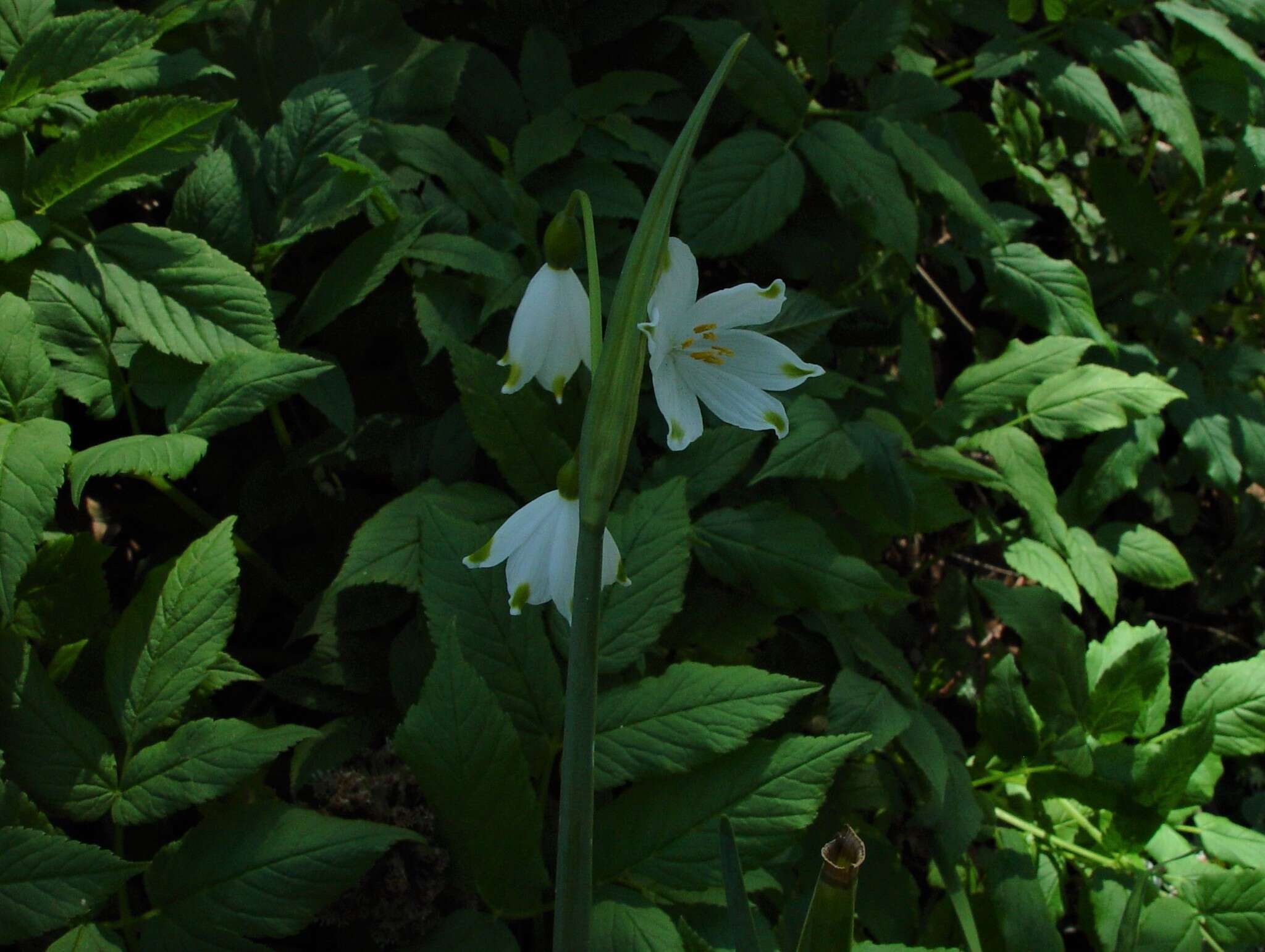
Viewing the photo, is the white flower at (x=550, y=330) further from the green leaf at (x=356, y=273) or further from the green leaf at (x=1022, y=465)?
the green leaf at (x=1022, y=465)

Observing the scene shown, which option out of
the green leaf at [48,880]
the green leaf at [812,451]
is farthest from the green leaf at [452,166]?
the green leaf at [48,880]

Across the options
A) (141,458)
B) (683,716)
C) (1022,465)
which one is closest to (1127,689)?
(1022,465)

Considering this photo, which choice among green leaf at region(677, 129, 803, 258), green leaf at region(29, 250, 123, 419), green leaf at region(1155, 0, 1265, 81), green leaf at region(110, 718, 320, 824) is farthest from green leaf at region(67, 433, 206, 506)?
green leaf at region(1155, 0, 1265, 81)

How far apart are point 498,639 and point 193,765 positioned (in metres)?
0.38

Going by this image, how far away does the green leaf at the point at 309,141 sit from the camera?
162 cm

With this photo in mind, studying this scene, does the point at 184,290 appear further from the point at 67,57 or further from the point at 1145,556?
the point at 1145,556

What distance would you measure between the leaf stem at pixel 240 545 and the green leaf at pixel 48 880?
1.72ft

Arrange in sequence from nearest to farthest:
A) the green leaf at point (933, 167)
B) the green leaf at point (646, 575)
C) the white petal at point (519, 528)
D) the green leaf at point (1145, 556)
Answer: the white petal at point (519, 528) < the green leaf at point (646, 575) < the green leaf at point (933, 167) < the green leaf at point (1145, 556)

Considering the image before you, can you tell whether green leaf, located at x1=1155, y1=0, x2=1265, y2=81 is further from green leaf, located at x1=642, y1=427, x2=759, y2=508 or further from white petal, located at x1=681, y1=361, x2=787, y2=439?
white petal, located at x1=681, y1=361, x2=787, y2=439

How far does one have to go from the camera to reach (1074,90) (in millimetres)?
2234

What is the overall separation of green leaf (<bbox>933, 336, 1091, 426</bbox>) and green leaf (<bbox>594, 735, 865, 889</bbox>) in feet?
3.03

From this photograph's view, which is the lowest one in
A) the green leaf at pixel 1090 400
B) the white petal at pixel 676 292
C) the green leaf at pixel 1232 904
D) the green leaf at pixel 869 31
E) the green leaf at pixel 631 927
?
the green leaf at pixel 1232 904

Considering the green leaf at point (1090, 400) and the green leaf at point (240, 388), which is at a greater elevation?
the green leaf at point (240, 388)

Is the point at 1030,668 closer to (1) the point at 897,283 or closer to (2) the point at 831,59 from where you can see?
(1) the point at 897,283
